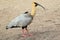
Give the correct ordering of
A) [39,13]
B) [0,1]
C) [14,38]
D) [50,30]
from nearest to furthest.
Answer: [14,38] → [50,30] → [39,13] → [0,1]

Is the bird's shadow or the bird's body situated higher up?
the bird's body

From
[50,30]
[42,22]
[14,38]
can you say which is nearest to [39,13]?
[42,22]

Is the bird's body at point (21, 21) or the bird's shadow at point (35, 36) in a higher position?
the bird's body at point (21, 21)

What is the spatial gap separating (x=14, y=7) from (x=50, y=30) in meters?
3.19

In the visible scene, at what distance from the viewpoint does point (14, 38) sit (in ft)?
17.6

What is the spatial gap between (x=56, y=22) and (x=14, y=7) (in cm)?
269

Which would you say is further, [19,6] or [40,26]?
[19,6]

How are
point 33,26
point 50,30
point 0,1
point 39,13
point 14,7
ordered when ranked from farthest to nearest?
point 0,1 < point 14,7 < point 39,13 < point 33,26 < point 50,30

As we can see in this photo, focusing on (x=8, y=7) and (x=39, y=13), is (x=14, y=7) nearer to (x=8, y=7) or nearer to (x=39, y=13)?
(x=8, y=7)

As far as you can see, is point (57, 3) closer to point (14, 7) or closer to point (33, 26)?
point (14, 7)

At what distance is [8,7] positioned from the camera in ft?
28.5

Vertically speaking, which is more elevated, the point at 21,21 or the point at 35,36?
the point at 21,21

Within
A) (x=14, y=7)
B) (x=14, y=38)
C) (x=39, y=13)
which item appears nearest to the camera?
(x=14, y=38)

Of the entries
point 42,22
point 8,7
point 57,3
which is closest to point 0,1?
point 8,7
